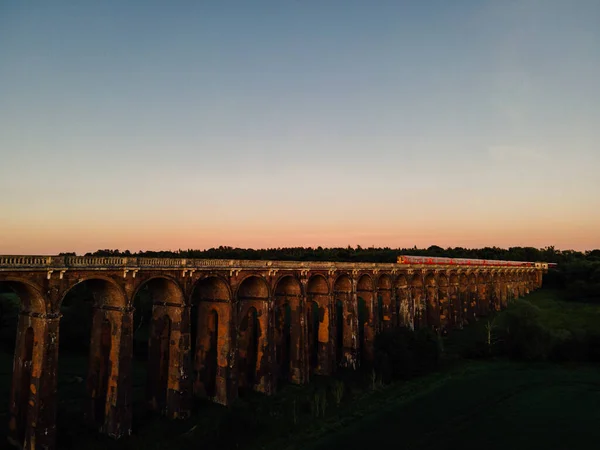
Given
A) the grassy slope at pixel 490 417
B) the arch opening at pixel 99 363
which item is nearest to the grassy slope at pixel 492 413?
the grassy slope at pixel 490 417

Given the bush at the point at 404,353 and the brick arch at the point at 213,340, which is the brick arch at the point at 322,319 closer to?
the bush at the point at 404,353

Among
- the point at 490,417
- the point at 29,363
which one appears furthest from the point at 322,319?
the point at 29,363

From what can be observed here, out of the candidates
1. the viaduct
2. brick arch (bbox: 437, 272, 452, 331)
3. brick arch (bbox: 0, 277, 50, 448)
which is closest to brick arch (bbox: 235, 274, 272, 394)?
the viaduct

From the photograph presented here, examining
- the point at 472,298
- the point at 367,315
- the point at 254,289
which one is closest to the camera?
→ the point at 254,289

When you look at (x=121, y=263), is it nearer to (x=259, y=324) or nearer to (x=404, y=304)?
(x=259, y=324)

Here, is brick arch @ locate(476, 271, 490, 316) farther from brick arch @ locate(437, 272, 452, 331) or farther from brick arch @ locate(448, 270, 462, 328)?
brick arch @ locate(437, 272, 452, 331)

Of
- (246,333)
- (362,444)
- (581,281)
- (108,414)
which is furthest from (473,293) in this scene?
(108,414)
